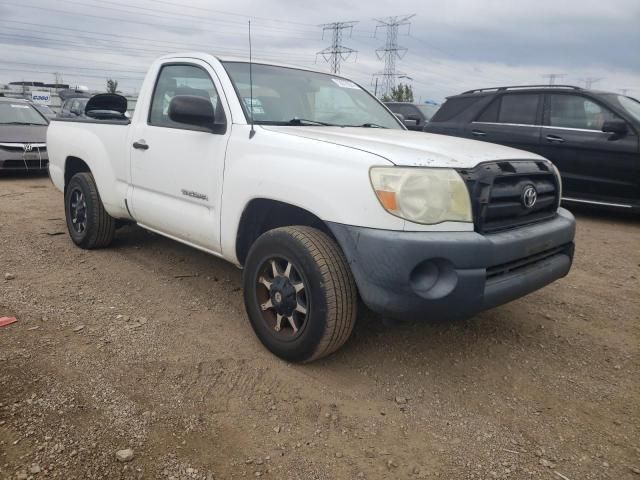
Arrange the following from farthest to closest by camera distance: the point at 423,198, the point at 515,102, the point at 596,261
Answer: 1. the point at 515,102
2. the point at 596,261
3. the point at 423,198

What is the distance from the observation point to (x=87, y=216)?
4766 millimetres

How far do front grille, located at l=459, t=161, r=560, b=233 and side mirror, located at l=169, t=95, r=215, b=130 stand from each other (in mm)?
1543

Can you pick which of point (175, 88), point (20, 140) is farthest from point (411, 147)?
point (20, 140)

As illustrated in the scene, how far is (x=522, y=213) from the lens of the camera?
282 cm

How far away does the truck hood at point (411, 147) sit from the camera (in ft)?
8.39

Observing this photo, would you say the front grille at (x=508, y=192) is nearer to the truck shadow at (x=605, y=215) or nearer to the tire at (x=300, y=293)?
the tire at (x=300, y=293)

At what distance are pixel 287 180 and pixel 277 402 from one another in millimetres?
1123

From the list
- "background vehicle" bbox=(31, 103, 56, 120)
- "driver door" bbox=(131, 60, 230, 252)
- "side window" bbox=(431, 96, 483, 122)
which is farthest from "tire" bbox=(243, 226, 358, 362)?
"background vehicle" bbox=(31, 103, 56, 120)

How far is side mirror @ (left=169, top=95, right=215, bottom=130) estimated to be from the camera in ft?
10.2

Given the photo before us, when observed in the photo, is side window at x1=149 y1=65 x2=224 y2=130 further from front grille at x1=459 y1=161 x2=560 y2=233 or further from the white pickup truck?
front grille at x1=459 y1=161 x2=560 y2=233

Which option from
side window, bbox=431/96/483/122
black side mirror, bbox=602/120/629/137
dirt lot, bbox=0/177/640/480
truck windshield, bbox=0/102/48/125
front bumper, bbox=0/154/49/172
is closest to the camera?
dirt lot, bbox=0/177/640/480

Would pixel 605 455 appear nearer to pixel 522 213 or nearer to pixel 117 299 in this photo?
pixel 522 213

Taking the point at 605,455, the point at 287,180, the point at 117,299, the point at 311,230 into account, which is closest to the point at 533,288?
the point at 605,455

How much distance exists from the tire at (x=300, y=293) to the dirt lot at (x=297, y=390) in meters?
0.18
